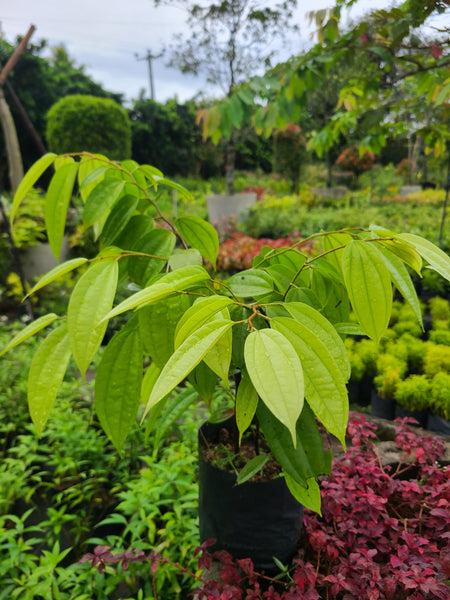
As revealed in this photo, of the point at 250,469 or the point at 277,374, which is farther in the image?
the point at 250,469

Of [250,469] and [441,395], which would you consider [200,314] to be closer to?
[250,469]

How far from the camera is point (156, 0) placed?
19.7 ft

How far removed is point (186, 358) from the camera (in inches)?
15.4

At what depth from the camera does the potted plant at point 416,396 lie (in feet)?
5.34

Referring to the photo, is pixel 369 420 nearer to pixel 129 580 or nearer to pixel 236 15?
pixel 129 580

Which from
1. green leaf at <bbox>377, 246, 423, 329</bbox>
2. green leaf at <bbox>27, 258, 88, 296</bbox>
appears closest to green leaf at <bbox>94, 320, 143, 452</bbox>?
green leaf at <bbox>27, 258, 88, 296</bbox>

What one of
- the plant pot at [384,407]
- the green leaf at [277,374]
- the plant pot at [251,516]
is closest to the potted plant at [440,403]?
the plant pot at [384,407]

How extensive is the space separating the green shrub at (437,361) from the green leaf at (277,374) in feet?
5.18

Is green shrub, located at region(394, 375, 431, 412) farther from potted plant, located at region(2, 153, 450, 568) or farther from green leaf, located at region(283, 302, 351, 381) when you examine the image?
green leaf, located at region(283, 302, 351, 381)

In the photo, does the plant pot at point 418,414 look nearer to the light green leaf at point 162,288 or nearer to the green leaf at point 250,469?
the green leaf at point 250,469

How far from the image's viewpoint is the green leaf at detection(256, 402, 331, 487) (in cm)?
58

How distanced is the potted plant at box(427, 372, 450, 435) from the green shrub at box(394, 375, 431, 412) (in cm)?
3

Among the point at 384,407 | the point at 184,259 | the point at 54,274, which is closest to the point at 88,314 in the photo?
the point at 54,274

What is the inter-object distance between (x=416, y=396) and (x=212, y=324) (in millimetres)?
1493
